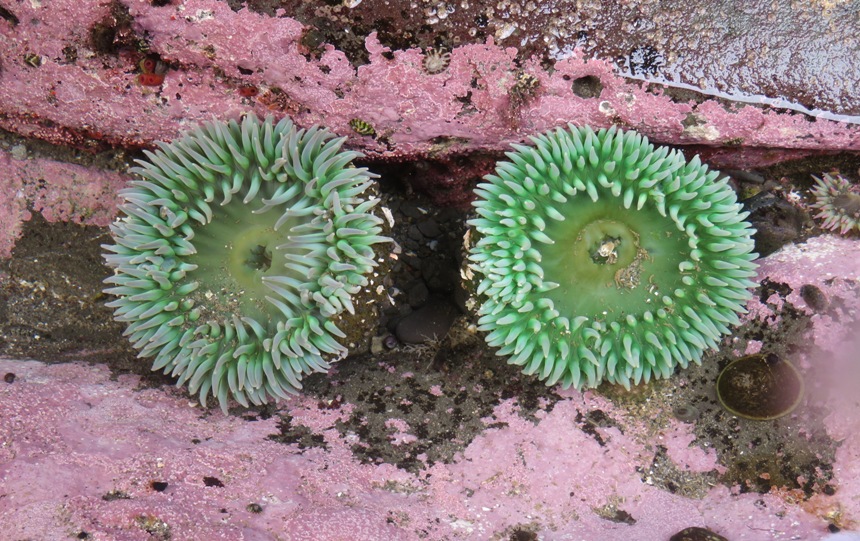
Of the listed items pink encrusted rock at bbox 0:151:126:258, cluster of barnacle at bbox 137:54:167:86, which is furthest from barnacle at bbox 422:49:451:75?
pink encrusted rock at bbox 0:151:126:258

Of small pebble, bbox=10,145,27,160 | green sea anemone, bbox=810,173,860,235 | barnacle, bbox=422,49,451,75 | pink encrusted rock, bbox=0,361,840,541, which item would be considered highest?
green sea anemone, bbox=810,173,860,235

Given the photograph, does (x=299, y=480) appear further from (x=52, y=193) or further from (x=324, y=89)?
(x=52, y=193)

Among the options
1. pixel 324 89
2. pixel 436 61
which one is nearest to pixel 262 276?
pixel 324 89

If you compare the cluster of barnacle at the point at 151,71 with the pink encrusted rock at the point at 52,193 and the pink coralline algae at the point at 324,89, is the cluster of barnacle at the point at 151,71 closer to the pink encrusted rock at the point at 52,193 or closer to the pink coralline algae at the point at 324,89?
the pink coralline algae at the point at 324,89

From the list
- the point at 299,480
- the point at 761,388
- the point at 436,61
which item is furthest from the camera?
the point at 761,388

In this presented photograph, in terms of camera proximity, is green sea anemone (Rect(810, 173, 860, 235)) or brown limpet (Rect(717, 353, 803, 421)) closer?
brown limpet (Rect(717, 353, 803, 421))

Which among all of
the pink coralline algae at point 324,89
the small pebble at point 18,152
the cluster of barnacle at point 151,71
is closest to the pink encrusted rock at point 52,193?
the small pebble at point 18,152

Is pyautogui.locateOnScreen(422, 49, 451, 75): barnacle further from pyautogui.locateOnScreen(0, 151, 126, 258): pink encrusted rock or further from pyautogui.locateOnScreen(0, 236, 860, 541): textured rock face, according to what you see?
pyautogui.locateOnScreen(0, 151, 126, 258): pink encrusted rock
